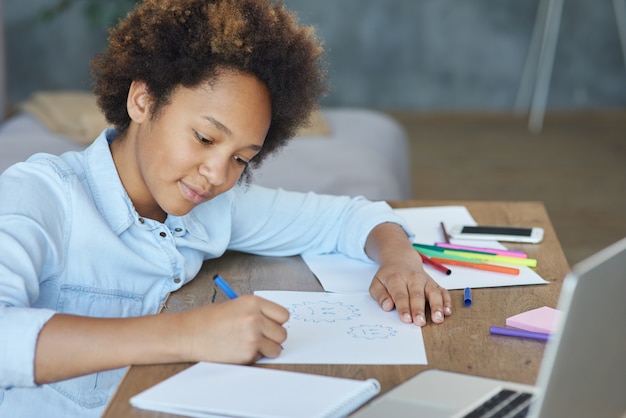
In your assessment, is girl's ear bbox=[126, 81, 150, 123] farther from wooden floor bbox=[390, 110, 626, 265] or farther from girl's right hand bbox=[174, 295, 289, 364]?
wooden floor bbox=[390, 110, 626, 265]

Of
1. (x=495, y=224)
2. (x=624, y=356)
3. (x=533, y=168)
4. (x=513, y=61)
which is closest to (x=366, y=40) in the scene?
(x=513, y=61)

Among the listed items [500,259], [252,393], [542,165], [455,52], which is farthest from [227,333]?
[455,52]

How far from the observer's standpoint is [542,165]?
4355mm

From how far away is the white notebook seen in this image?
0.88m

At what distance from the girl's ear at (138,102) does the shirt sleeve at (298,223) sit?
26 centimetres

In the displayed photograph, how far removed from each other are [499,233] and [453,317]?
0.42 meters

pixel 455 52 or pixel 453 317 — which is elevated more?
pixel 455 52

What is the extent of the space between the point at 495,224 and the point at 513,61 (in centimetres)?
370

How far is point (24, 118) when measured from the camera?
3.01 m

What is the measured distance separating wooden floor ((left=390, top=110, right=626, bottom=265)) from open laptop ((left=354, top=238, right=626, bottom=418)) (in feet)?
7.61

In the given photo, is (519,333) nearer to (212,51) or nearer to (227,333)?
(227,333)

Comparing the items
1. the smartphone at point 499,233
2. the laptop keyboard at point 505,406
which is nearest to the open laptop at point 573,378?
the laptop keyboard at point 505,406

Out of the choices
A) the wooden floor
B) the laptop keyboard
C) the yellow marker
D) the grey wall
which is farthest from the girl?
the grey wall

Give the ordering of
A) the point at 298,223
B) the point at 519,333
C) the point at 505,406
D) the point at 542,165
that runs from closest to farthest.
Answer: the point at 505,406
the point at 519,333
the point at 298,223
the point at 542,165
